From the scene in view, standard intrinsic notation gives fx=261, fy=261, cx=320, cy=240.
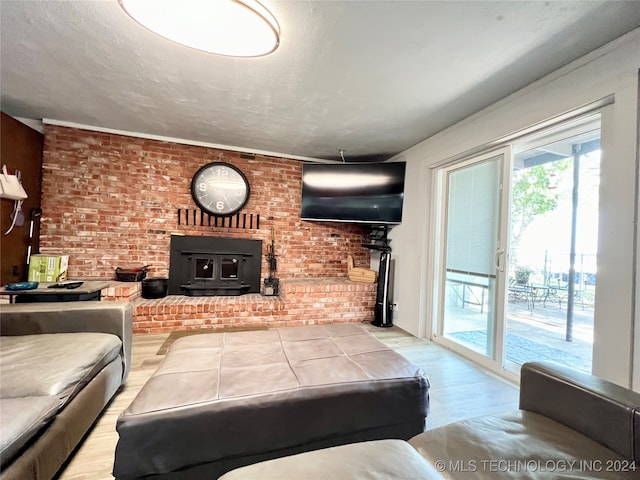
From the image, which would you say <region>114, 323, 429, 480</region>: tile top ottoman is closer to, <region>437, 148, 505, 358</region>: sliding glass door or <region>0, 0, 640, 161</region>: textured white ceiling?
<region>437, 148, 505, 358</region>: sliding glass door

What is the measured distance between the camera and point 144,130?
330 centimetres

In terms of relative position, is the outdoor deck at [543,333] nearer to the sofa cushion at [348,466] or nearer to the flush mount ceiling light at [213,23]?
the sofa cushion at [348,466]

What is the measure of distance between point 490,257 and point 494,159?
3.11ft

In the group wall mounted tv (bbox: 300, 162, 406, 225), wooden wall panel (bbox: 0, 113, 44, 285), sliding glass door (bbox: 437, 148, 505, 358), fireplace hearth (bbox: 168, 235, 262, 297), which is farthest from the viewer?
wall mounted tv (bbox: 300, 162, 406, 225)

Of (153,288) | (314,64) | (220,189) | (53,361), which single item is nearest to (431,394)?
(53,361)

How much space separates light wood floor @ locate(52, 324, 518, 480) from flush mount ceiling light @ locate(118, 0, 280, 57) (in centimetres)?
224

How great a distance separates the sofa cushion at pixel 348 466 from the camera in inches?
28.7

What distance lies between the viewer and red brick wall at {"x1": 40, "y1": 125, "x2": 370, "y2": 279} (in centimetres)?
322

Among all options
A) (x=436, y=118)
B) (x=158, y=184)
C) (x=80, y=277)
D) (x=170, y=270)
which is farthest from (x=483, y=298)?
(x=80, y=277)

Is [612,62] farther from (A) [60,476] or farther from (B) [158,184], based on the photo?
(B) [158,184]

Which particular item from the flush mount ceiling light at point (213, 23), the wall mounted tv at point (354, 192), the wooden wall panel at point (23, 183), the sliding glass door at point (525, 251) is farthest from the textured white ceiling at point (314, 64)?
the wall mounted tv at point (354, 192)

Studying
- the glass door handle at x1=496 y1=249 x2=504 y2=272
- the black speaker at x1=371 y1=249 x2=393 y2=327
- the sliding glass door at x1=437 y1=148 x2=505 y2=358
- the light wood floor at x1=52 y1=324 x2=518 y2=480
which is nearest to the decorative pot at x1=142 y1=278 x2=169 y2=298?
the light wood floor at x1=52 y1=324 x2=518 y2=480

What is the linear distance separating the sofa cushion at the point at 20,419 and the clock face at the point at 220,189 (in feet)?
9.39

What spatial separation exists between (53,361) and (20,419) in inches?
17.7
